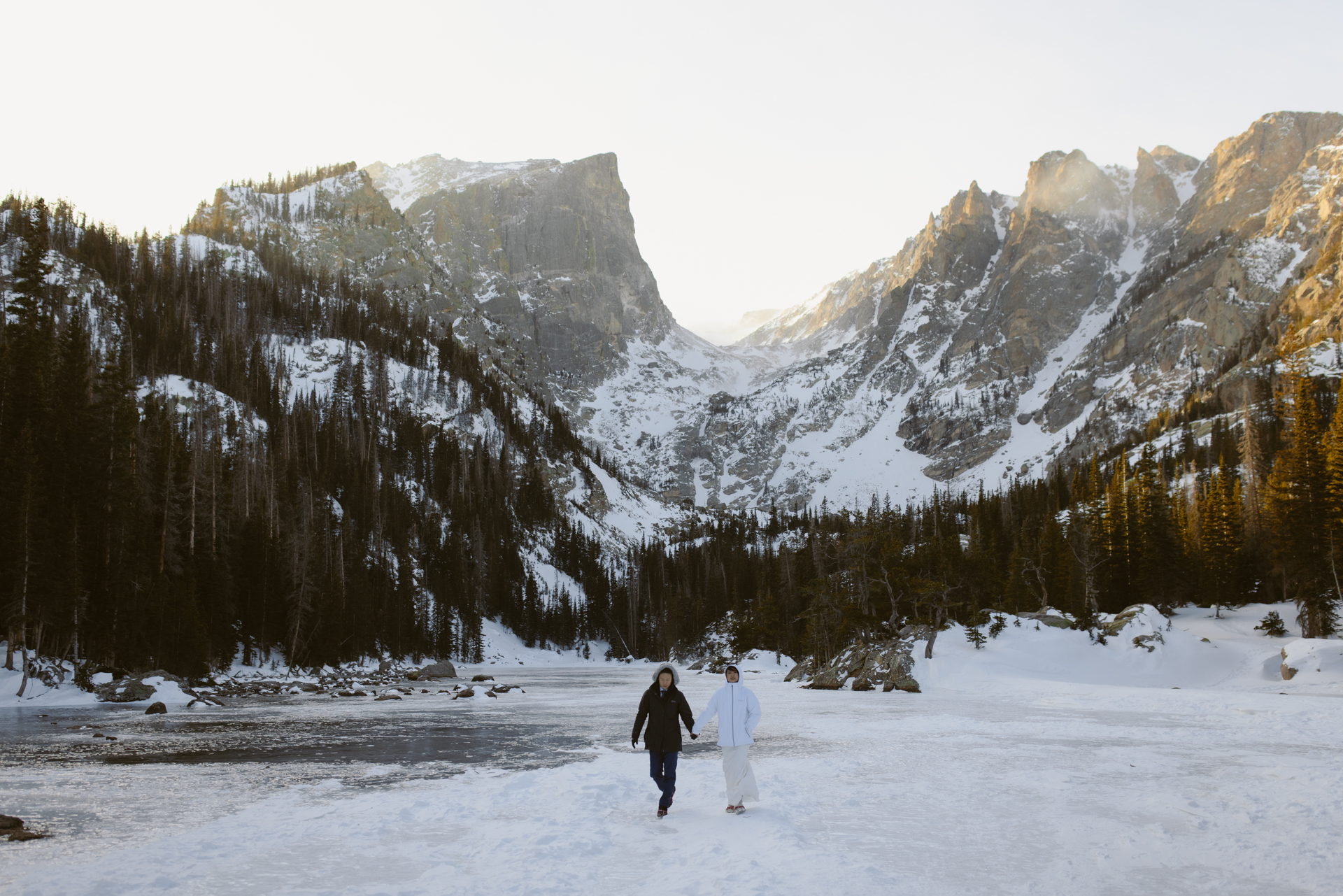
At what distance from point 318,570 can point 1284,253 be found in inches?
9346

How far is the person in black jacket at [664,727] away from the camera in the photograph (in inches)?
399

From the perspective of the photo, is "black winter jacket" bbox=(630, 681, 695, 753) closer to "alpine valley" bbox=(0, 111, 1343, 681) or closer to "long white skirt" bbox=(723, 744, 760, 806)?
"long white skirt" bbox=(723, 744, 760, 806)

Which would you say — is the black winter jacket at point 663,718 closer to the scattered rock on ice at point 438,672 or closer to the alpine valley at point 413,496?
the alpine valley at point 413,496

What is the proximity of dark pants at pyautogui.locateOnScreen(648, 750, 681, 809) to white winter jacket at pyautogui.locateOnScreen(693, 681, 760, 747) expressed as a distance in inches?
22.2

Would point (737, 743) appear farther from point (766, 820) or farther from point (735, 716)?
point (766, 820)

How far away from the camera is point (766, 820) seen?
953cm

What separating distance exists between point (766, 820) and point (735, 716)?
127 centimetres

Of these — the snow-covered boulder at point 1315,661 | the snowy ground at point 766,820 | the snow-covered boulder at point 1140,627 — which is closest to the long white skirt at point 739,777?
the snowy ground at point 766,820

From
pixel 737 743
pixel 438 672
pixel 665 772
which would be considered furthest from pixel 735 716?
pixel 438 672

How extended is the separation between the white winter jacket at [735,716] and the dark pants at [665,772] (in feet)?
1.85

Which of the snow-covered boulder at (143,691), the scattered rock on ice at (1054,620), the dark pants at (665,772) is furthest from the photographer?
the scattered rock on ice at (1054,620)

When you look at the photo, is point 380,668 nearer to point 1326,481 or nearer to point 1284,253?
point 1326,481

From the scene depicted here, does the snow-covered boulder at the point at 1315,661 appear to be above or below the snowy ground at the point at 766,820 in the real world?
below

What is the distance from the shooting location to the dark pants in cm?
1004
